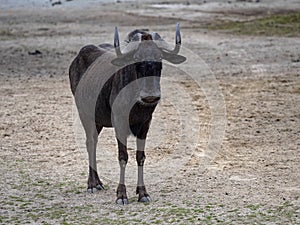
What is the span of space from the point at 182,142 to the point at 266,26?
13.2 meters

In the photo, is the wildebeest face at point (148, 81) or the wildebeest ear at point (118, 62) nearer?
the wildebeest face at point (148, 81)

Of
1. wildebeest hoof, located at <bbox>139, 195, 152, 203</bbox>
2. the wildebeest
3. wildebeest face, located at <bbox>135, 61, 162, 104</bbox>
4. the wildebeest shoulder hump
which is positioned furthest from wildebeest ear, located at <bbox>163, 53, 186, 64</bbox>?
wildebeest hoof, located at <bbox>139, 195, 152, 203</bbox>

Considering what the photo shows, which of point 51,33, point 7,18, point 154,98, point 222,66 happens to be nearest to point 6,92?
point 222,66

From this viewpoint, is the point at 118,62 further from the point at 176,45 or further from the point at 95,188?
the point at 95,188

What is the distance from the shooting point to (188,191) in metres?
7.40

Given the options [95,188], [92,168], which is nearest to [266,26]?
[92,168]

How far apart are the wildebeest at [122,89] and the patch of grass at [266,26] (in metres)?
13.1

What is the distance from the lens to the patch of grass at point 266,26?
20789 mm

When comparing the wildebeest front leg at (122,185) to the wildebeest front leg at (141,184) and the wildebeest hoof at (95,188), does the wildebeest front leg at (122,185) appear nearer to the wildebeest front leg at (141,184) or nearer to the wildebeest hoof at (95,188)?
the wildebeest front leg at (141,184)

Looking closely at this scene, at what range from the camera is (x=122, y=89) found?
23.0 ft

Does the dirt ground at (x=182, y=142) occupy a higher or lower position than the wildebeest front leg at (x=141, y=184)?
lower

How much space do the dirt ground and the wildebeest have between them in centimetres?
44

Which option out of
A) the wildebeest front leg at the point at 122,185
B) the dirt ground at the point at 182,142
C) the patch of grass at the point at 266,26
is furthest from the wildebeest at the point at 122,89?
the patch of grass at the point at 266,26

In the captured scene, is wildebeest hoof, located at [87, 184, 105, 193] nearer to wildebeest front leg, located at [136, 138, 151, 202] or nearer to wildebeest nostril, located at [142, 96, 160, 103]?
wildebeest front leg, located at [136, 138, 151, 202]
